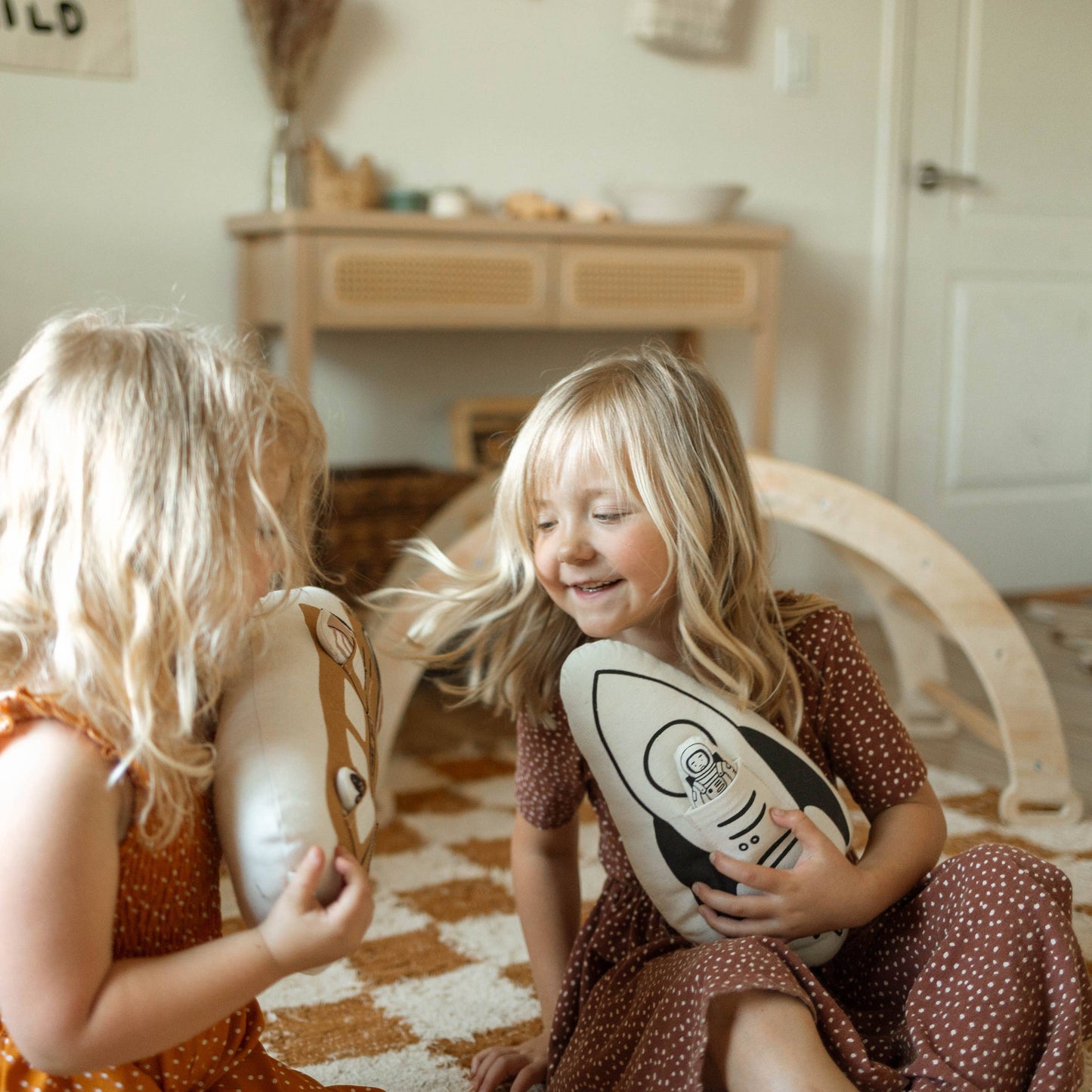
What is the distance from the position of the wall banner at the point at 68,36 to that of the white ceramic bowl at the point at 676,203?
35.4 inches

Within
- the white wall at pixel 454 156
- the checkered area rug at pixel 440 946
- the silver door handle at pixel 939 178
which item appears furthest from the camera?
the silver door handle at pixel 939 178

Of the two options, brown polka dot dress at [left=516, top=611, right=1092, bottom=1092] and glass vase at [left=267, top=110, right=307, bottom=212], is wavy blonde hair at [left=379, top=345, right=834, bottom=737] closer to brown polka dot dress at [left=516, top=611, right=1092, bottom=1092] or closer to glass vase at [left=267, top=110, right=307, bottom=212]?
brown polka dot dress at [left=516, top=611, right=1092, bottom=1092]

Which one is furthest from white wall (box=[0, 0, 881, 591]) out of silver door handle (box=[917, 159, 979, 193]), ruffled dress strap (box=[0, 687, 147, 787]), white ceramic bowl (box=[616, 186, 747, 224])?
ruffled dress strap (box=[0, 687, 147, 787])

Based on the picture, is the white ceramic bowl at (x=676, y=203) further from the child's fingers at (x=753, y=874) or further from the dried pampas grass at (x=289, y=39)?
the child's fingers at (x=753, y=874)

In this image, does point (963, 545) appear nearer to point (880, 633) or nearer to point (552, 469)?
point (880, 633)

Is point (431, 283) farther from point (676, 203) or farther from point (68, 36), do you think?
point (68, 36)

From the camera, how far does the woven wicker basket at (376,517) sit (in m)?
1.94

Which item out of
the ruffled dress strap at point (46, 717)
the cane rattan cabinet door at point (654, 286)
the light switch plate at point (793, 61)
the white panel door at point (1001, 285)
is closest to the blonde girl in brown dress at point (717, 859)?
the ruffled dress strap at point (46, 717)

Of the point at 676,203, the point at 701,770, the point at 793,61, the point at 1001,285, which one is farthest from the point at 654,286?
the point at 701,770

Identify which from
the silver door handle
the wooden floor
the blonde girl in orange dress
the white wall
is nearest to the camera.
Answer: the blonde girl in orange dress

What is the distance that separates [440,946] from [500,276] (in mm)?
1213

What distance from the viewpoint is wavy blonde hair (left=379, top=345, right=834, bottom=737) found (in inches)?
35.4

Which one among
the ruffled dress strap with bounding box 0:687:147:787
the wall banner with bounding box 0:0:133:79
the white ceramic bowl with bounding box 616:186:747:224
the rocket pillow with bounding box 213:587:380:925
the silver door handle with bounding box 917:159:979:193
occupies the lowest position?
the rocket pillow with bounding box 213:587:380:925

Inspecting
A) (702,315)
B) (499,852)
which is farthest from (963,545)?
(499,852)
